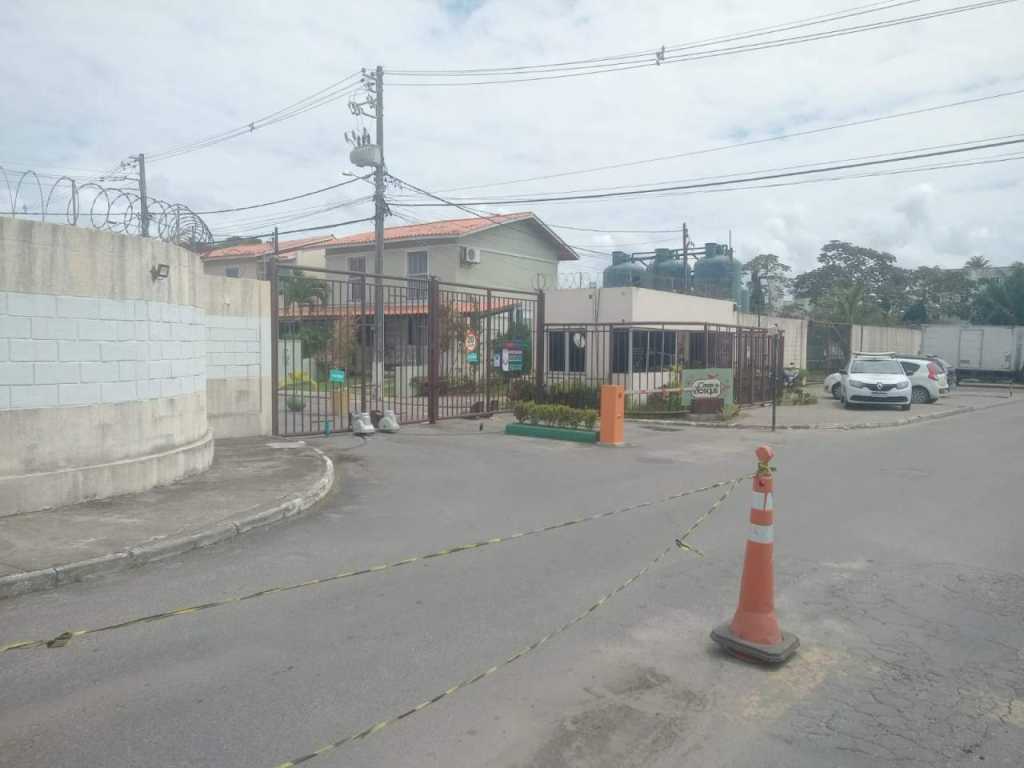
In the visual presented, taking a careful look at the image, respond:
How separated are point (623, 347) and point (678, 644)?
18761 millimetres

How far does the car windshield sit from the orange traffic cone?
19395 millimetres

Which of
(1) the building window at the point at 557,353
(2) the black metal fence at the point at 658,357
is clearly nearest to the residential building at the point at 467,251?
(1) the building window at the point at 557,353

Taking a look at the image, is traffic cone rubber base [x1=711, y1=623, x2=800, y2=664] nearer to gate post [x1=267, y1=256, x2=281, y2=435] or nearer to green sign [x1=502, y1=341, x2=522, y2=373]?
gate post [x1=267, y1=256, x2=281, y2=435]

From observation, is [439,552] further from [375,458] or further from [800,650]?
[375,458]

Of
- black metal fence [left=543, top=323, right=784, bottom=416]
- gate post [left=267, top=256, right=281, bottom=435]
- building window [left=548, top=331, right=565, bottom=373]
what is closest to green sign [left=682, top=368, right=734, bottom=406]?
black metal fence [left=543, top=323, right=784, bottom=416]

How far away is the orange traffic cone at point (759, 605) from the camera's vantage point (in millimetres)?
4629

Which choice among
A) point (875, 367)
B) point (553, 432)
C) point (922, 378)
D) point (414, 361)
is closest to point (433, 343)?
point (414, 361)

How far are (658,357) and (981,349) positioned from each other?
23157 millimetres

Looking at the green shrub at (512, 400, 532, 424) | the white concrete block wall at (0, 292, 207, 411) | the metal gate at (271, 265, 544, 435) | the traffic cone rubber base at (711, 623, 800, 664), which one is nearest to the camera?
the traffic cone rubber base at (711, 623, 800, 664)

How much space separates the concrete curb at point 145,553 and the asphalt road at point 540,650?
145 mm

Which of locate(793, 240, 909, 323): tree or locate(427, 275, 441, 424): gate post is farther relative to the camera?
locate(793, 240, 909, 323): tree

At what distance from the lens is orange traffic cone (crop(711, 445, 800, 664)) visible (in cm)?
463

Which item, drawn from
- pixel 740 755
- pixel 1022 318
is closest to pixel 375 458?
pixel 740 755

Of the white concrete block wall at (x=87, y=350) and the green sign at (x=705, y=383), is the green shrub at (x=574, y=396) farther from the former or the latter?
the white concrete block wall at (x=87, y=350)
